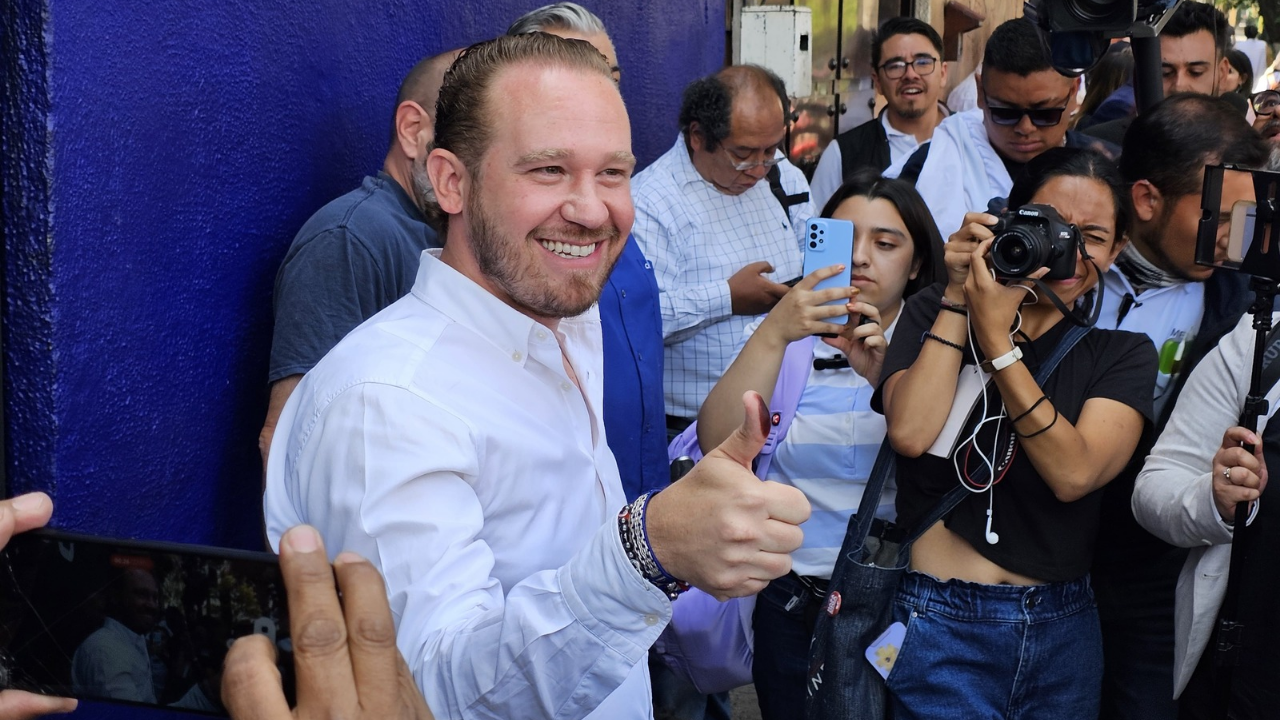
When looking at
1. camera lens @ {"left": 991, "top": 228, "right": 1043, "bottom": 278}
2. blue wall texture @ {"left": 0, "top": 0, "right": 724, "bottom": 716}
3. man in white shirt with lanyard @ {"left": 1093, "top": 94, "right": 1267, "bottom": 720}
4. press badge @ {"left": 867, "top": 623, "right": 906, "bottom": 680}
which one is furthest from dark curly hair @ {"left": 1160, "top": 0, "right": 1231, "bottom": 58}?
blue wall texture @ {"left": 0, "top": 0, "right": 724, "bottom": 716}

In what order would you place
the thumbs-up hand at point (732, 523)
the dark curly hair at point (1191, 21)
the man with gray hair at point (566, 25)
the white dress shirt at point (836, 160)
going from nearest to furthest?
the thumbs-up hand at point (732, 523) → the man with gray hair at point (566, 25) → the dark curly hair at point (1191, 21) → the white dress shirt at point (836, 160)

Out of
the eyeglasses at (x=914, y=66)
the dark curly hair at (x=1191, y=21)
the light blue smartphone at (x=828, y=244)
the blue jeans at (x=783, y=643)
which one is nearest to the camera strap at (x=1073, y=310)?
the light blue smartphone at (x=828, y=244)

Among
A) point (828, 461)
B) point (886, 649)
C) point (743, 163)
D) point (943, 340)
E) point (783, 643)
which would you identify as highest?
point (743, 163)

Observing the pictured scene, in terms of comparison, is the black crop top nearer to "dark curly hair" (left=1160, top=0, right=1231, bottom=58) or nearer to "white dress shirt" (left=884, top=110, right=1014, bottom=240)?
"white dress shirt" (left=884, top=110, right=1014, bottom=240)

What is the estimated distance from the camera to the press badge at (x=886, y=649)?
8.13 feet

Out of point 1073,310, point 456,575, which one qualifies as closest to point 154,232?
point 456,575

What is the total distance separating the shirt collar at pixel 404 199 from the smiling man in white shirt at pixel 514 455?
99 centimetres

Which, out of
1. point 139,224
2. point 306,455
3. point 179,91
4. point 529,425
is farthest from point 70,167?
point 529,425

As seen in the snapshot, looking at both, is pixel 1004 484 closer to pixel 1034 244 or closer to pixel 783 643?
pixel 1034 244

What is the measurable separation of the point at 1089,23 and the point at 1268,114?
1.25 metres

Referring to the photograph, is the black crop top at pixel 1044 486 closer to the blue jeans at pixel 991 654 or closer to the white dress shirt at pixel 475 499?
the blue jeans at pixel 991 654

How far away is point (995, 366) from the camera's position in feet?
7.91

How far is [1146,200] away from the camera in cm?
289

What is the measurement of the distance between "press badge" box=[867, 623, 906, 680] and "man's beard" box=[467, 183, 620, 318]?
111 centimetres
